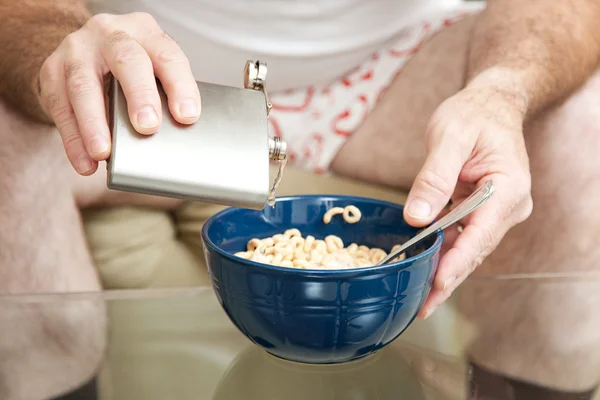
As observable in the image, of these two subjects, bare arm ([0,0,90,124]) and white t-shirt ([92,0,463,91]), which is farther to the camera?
white t-shirt ([92,0,463,91])

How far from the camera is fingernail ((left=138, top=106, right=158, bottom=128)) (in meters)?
0.56

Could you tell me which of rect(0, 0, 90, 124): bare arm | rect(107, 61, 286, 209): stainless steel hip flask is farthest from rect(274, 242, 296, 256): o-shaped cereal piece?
rect(0, 0, 90, 124): bare arm

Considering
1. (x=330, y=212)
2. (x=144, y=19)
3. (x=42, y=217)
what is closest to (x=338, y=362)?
(x=330, y=212)

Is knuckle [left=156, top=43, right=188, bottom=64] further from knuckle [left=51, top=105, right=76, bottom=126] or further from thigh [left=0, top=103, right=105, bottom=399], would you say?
thigh [left=0, top=103, right=105, bottom=399]

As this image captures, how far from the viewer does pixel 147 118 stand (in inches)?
22.0

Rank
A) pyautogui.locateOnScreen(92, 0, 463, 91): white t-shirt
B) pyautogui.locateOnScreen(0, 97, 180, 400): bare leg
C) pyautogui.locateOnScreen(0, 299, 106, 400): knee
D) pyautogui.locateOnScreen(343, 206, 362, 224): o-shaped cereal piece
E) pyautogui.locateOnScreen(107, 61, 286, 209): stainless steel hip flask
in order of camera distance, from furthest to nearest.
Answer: pyautogui.locateOnScreen(92, 0, 463, 91): white t-shirt → pyautogui.locateOnScreen(0, 97, 180, 400): bare leg → pyautogui.locateOnScreen(343, 206, 362, 224): o-shaped cereal piece → pyautogui.locateOnScreen(0, 299, 106, 400): knee → pyautogui.locateOnScreen(107, 61, 286, 209): stainless steel hip flask

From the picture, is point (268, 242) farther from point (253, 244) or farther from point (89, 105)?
point (89, 105)

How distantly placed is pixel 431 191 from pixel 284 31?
23.7 inches

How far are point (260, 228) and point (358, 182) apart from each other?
1.52ft

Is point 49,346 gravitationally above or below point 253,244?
below

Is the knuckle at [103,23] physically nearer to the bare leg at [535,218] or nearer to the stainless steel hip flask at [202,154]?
the stainless steel hip flask at [202,154]

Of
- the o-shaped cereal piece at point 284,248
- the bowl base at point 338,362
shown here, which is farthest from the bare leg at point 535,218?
the o-shaped cereal piece at point 284,248

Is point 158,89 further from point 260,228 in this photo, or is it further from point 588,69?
point 588,69

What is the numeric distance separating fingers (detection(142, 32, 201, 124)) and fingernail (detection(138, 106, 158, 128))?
2 cm
